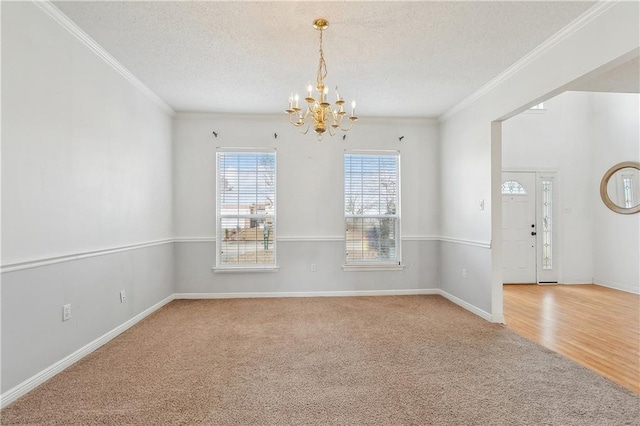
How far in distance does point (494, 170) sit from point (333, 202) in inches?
87.9

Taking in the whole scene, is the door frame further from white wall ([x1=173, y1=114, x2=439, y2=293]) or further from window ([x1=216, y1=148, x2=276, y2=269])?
window ([x1=216, y1=148, x2=276, y2=269])

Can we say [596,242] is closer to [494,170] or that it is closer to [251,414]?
[494,170]

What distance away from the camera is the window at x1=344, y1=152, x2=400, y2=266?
17.0ft

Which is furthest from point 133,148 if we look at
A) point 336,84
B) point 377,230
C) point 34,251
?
point 377,230

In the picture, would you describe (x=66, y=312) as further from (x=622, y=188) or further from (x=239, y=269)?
(x=622, y=188)

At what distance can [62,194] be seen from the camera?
2.61 meters

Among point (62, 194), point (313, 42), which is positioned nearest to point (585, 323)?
point (313, 42)

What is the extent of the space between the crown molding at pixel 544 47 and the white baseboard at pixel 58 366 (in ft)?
15.5

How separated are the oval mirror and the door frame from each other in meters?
0.61

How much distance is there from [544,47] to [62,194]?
13.8 ft

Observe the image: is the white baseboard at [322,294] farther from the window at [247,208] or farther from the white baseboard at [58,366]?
the white baseboard at [58,366]

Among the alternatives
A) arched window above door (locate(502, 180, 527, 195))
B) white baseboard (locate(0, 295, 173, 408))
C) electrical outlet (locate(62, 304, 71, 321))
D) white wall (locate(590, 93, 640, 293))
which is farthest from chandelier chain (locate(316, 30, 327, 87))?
white wall (locate(590, 93, 640, 293))

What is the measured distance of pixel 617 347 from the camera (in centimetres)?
309

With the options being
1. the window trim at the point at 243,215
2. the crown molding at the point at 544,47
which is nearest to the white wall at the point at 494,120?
the crown molding at the point at 544,47
